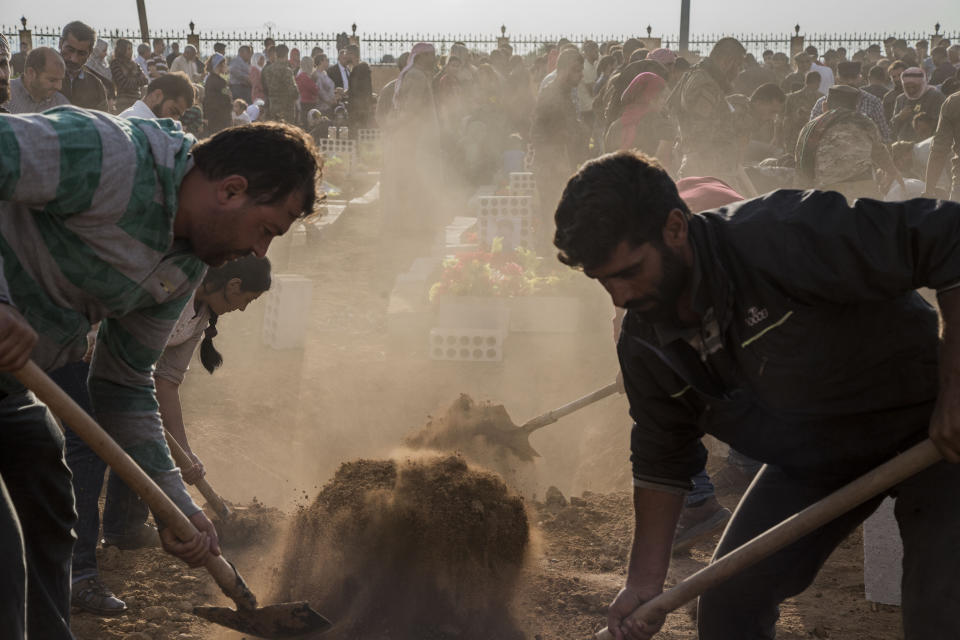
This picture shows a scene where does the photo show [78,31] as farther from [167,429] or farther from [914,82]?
[914,82]

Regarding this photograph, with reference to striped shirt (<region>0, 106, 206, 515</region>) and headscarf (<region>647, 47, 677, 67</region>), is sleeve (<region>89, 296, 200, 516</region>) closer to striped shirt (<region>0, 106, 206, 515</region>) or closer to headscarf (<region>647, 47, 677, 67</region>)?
striped shirt (<region>0, 106, 206, 515</region>)

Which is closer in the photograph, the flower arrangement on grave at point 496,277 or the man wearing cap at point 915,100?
the flower arrangement on grave at point 496,277

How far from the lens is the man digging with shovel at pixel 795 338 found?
2.20 meters

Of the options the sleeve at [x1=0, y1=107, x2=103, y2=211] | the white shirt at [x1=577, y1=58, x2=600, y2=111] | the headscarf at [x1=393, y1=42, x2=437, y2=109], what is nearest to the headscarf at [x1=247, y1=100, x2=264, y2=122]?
the headscarf at [x1=393, y1=42, x2=437, y2=109]

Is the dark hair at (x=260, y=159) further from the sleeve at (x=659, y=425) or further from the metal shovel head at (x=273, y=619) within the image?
the metal shovel head at (x=273, y=619)

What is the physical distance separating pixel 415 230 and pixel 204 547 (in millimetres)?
9666

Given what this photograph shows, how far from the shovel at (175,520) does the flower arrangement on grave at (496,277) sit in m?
5.11

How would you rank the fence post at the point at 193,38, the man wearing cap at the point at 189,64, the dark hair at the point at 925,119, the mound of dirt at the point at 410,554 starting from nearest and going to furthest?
the mound of dirt at the point at 410,554 < the dark hair at the point at 925,119 < the man wearing cap at the point at 189,64 < the fence post at the point at 193,38

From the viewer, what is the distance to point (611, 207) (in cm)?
223

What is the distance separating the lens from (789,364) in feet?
7.79

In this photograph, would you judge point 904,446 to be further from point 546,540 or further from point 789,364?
point 546,540

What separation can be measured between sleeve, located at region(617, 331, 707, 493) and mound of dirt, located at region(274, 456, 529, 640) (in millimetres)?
1475

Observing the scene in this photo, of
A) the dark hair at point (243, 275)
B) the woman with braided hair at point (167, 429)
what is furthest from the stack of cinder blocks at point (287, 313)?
the dark hair at point (243, 275)

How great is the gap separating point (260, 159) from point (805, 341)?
4.98ft
